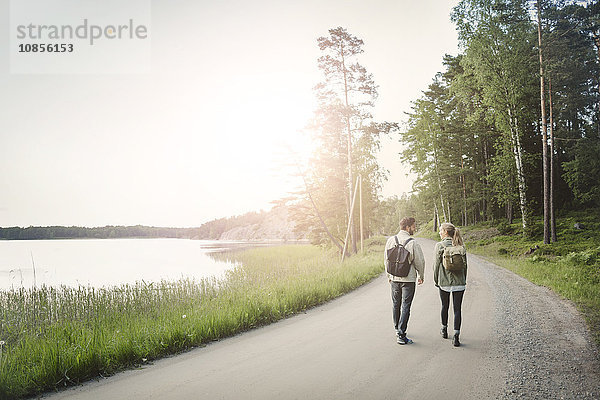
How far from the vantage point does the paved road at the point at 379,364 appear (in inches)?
167

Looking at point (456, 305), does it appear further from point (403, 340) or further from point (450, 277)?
point (403, 340)

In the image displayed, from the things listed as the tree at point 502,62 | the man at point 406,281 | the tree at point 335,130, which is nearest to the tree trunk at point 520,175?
the tree at point 502,62

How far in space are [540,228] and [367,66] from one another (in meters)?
16.6

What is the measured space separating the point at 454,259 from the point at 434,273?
16.6 inches

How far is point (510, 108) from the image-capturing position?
79.9 ft

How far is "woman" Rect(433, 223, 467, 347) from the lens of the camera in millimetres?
6146

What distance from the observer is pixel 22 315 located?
835 centimetres

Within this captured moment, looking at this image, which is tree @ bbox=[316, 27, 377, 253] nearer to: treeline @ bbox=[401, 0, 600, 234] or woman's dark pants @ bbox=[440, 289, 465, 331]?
treeline @ bbox=[401, 0, 600, 234]

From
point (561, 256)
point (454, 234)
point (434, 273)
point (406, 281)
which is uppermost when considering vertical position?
point (454, 234)

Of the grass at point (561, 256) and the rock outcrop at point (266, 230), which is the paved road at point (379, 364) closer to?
the grass at point (561, 256)

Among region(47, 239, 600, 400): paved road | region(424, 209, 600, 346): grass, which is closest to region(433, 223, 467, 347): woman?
region(47, 239, 600, 400): paved road

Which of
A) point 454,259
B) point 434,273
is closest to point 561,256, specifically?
point 454,259

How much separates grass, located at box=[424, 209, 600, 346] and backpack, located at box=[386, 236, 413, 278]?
3.36 metres

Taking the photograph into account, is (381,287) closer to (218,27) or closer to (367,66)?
(367,66)
